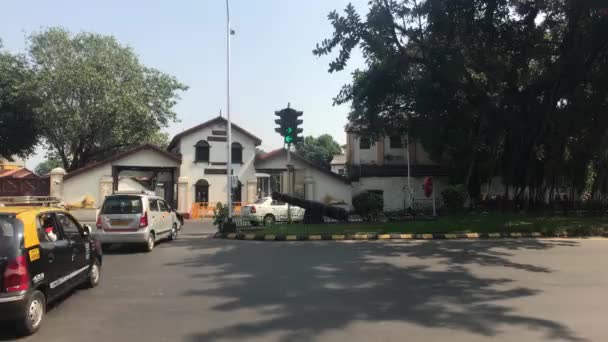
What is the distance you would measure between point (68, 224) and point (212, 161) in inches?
1051

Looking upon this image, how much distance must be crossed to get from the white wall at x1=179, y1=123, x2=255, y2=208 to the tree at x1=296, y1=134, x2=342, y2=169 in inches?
2069

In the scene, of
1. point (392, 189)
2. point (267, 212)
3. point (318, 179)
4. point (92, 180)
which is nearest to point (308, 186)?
point (318, 179)

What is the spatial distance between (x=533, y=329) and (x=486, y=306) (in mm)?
1075

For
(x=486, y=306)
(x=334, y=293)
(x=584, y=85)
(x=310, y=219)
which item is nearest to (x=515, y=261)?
(x=486, y=306)

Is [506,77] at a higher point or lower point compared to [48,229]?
higher

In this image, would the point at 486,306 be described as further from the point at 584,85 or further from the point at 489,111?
the point at 584,85

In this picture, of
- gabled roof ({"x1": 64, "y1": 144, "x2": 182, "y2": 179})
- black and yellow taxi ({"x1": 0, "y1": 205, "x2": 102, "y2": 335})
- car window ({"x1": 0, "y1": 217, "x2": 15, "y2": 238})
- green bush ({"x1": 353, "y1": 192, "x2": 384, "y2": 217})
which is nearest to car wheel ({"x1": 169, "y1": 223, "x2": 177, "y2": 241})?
black and yellow taxi ({"x1": 0, "y1": 205, "x2": 102, "y2": 335})

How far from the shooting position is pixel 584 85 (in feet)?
70.4

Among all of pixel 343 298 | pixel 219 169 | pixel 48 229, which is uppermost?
pixel 219 169

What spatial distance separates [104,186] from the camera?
3131cm

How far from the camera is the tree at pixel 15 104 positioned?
33000mm

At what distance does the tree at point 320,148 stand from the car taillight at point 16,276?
81.4m

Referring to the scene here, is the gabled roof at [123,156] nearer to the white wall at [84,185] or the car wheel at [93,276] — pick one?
the white wall at [84,185]

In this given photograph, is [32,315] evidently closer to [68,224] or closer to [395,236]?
[68,224]
